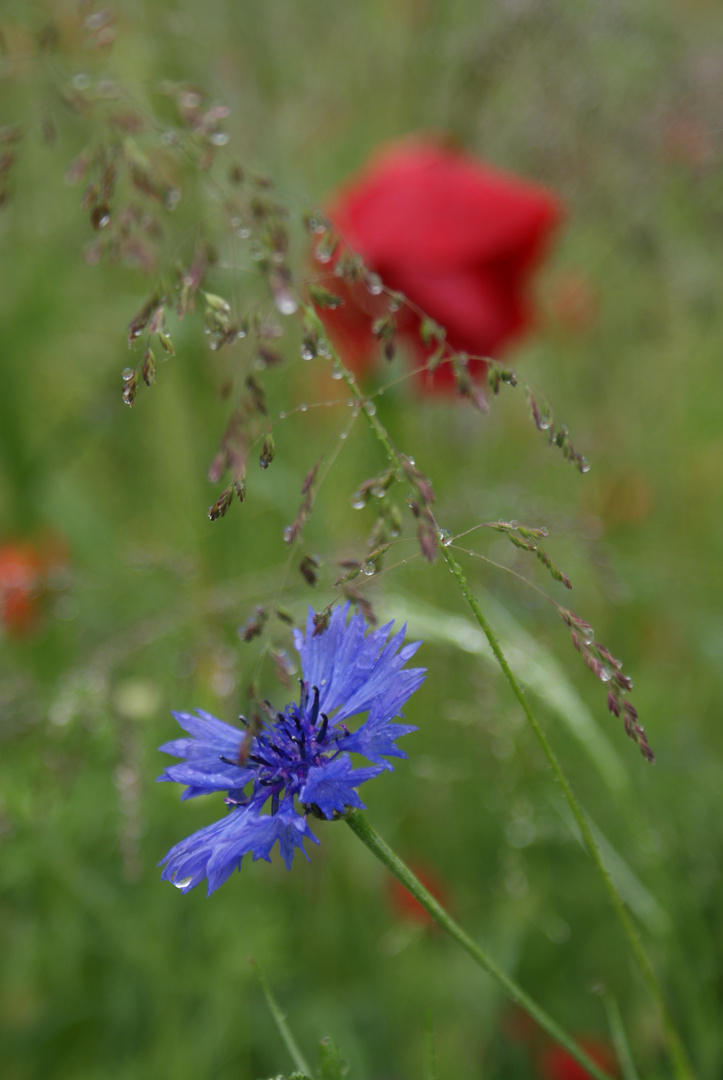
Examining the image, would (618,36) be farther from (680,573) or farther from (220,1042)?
(220,1042)

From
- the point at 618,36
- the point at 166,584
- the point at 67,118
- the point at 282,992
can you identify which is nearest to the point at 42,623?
the point at 166,584

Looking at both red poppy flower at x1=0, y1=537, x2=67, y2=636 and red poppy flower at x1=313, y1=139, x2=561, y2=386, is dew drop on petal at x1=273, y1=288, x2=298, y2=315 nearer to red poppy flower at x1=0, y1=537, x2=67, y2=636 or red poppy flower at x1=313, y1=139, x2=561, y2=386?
red poppy flower at x1=0, y1=537, x2=67, y2=636

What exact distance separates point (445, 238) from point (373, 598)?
45cm

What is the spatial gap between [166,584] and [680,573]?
1.93ft

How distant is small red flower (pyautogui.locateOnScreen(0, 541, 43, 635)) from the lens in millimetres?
763

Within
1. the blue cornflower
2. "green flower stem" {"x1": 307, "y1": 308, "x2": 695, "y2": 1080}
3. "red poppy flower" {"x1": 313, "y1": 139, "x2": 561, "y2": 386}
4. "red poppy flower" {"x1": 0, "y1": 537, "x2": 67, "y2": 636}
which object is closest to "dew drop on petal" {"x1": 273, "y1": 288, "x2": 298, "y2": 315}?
"green flower stem" {"x1": 307, "y1": 308, "x2": 695, "y2": 1080}

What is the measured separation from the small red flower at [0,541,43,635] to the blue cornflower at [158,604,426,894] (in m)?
0.41

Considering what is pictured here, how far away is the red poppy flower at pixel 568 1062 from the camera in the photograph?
2.42 ft

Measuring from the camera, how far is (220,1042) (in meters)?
0.78

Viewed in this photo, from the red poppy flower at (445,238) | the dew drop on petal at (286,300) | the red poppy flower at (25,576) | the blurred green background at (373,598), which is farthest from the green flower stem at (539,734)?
the red poppy flower at (445,238)

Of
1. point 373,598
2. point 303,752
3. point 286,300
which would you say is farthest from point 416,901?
point 286,300

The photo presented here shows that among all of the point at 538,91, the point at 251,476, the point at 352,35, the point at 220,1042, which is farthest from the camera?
the point at 352,35

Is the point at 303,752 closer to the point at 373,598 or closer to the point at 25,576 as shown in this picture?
the point at 373,598

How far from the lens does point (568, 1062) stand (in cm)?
75
